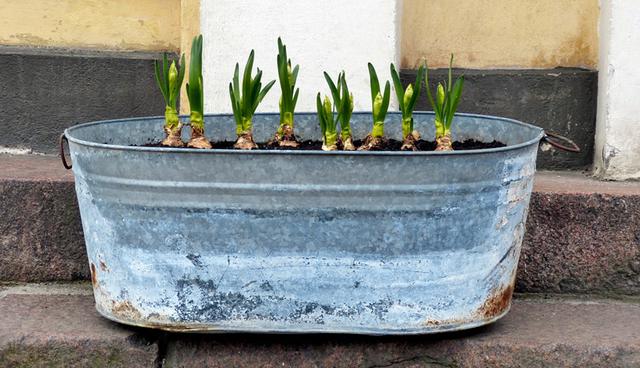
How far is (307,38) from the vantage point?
7.80ft

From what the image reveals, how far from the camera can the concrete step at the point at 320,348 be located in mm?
1848

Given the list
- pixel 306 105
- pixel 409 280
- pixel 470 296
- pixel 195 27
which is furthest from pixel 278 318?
pixel 195 27

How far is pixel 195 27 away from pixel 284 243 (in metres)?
0.90

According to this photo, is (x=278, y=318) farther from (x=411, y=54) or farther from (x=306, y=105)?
(x=411, y=54)

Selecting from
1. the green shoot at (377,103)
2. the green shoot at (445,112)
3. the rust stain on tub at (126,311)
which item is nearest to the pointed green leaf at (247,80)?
the green shoot at (377,103)

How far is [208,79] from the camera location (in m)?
2.41

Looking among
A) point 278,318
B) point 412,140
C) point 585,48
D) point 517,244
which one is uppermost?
point 585,48

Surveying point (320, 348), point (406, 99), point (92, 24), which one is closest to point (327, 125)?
point (406, 99)

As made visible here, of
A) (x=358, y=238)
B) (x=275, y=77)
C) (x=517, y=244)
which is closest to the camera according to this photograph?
(x=358, y=238)

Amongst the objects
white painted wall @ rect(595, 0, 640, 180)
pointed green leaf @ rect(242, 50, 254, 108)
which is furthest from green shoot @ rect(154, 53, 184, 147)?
white painted wall @ rect(595, 0, 640, 180)

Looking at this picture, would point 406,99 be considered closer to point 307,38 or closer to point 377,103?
point 377,103

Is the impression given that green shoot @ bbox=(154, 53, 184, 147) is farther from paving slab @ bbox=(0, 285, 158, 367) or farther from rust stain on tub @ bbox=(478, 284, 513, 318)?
rust stain on tub @ bbox=(478, 284, 513, 318)

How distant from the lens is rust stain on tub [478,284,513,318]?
6.08ft

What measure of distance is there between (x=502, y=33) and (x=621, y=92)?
37 cm
